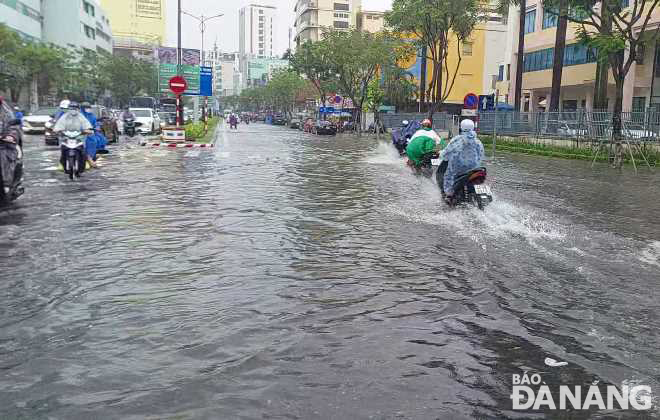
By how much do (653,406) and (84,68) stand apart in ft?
226

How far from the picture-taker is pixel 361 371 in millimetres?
4242

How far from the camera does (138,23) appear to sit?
151750 mm

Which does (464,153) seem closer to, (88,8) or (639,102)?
(639,102)

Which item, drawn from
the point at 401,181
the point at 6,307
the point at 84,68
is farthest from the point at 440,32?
the point at 84,68

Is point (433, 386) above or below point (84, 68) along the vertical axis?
below

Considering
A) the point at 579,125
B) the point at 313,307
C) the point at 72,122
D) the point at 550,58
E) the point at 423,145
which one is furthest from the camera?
the point at 550,58

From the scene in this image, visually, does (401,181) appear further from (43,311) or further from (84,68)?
(84,68)

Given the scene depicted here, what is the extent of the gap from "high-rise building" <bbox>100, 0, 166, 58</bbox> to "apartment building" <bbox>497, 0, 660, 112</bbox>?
99.6 metres

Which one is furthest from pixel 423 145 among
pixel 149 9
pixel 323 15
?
pixel 149 9

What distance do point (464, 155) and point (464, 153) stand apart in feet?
0.11

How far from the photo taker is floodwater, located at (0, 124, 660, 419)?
390cm

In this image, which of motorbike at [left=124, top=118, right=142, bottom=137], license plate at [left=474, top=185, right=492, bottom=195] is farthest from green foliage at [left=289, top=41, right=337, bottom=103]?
license plate at [left=474, top=185, right=492, bottom=195]

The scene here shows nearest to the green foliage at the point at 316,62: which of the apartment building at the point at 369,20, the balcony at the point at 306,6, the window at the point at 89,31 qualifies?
the apartment building at the point at 369,20

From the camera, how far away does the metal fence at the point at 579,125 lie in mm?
24594
